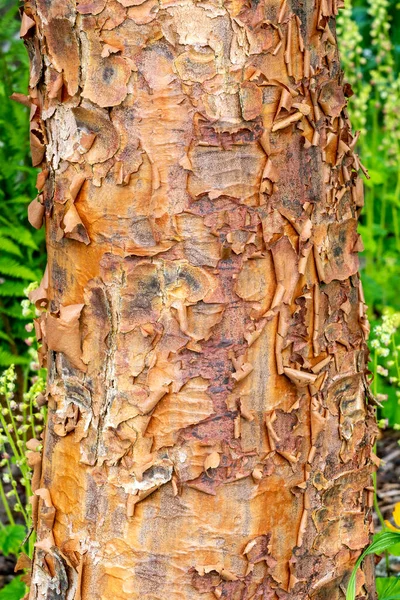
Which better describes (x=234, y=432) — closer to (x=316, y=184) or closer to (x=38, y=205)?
(x=316, y=184)

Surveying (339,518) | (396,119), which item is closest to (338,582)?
(339,518)

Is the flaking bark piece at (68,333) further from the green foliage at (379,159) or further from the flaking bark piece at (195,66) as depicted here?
the green foliage at (379,159)

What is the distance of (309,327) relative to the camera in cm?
138

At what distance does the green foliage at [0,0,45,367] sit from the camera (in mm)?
3045

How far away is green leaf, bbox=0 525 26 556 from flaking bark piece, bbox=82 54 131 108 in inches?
52.5

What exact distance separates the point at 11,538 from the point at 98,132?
130 cm

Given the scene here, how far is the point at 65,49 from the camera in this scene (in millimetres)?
1273

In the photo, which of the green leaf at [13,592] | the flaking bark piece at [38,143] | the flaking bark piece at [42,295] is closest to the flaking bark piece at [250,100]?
the flaking bark piece at [38,143]

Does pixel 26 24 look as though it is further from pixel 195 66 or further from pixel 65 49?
pixel 195 66

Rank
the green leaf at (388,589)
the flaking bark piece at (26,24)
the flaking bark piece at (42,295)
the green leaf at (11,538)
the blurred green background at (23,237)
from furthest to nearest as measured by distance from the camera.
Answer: the blurred green background at (23,237), the green leaf at (11,538), the green leaf at (388,589), the flaking bark piece at (42,295), the flaking bark piece at (26,24)

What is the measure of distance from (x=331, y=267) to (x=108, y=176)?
43 centimetres

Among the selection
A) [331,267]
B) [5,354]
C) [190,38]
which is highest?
[190,38]

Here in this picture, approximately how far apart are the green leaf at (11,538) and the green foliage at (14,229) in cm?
90

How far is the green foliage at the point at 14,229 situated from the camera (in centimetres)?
304
